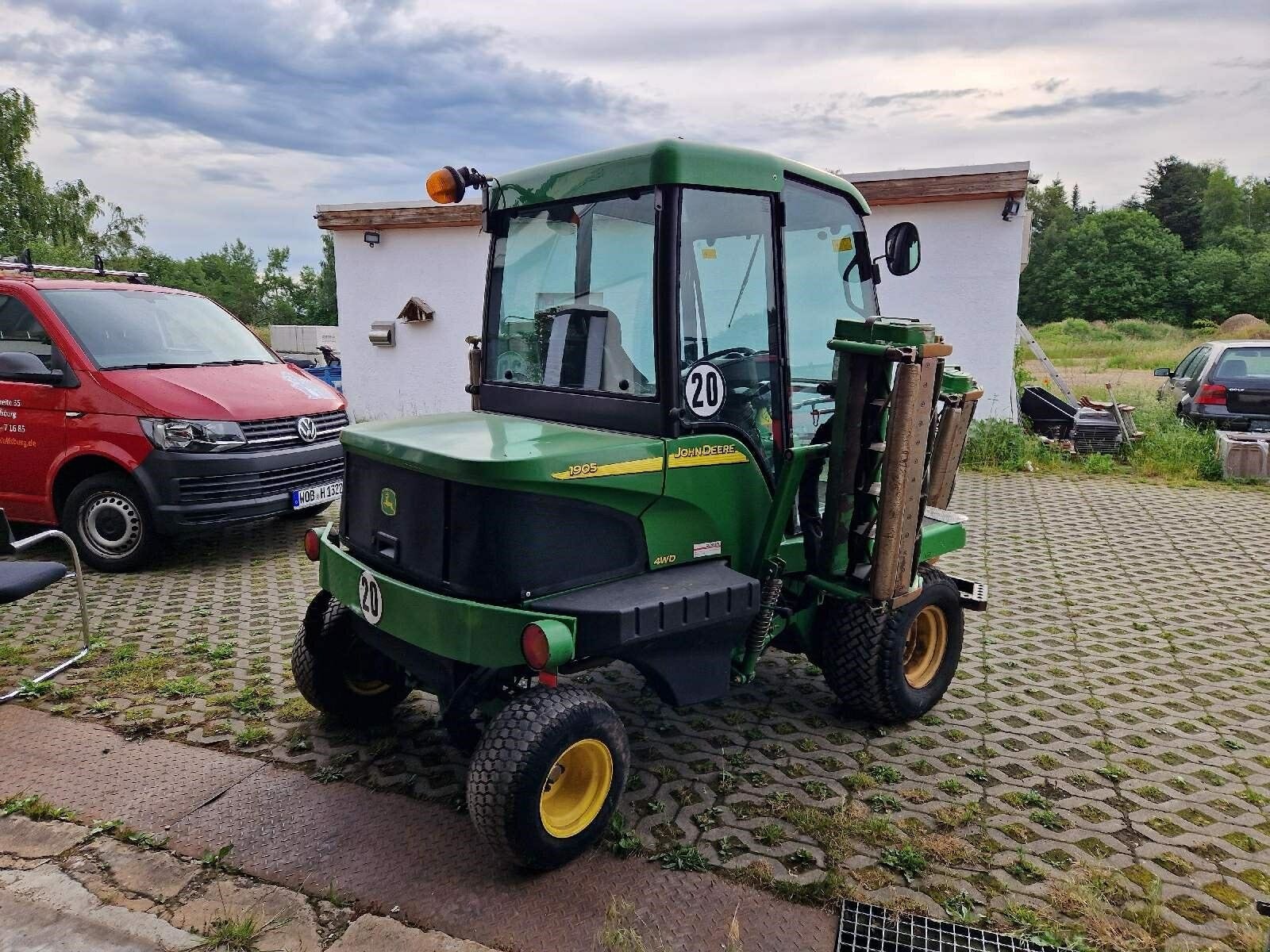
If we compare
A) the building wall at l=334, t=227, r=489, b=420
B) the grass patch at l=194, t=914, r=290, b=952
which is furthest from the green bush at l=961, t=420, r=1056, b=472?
the grass patch at l=194, t=914, r=290, b=952

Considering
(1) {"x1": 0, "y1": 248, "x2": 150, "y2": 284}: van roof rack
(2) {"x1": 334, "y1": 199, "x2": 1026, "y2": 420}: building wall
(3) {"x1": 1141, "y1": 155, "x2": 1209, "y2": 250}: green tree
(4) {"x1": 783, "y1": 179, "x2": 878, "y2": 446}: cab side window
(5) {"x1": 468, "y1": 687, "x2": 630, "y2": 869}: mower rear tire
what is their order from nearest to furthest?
1. (5) {"x1": 468, "y1": 687, "x2": 630, "y2": 869}: mower rear tire
2. (4) {"x1": 783, "y1": 179, "x2": 878, "y2": 446}: cab side window
3. (1) {"x1": 0, "y1": 248, "x2": 150, "y2": 284}: van roof rack
4. (2) {"x1": 334, "y1": 199, "x2": 1026, "y2": 420}: building wall
5. (3) {"x1": 1141, "y1": 155, "x2": 1209, "y2": 250}: green tree

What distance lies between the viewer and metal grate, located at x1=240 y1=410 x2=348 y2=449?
6367 mm

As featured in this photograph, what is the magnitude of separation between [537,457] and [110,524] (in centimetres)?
476

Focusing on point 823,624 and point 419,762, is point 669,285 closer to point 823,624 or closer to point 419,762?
point 823,624

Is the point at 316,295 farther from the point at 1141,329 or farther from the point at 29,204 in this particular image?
the point at 1141,329

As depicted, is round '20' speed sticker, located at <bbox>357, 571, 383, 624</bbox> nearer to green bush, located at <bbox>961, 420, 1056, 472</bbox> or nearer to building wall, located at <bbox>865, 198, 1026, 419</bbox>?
building wall, located at <bbox>865, 198, 1026, 419</bbox>

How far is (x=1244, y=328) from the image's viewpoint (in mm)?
35844

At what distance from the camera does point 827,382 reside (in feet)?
12.7

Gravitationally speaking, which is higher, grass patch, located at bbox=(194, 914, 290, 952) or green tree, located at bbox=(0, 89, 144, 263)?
green tree, located at bbox=(0, 89, 144, 263)

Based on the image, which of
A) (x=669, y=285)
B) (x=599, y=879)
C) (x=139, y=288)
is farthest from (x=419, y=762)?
(x=139, y=288)

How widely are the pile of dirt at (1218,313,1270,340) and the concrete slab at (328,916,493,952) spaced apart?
127 feet

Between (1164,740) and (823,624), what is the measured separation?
1605mm

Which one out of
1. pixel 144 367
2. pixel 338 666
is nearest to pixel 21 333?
pixel 144 367

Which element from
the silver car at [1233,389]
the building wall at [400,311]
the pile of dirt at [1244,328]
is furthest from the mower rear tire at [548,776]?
the pile of dirt at [1244,328]
